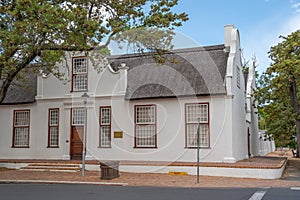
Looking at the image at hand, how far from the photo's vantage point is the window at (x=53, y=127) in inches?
829

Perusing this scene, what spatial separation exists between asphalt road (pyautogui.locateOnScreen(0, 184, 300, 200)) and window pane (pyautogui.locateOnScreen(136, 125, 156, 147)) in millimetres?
6704

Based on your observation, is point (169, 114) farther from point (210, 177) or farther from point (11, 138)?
point (11, 138)

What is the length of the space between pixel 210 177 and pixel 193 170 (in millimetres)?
992

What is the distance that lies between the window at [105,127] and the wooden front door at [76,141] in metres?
1.25

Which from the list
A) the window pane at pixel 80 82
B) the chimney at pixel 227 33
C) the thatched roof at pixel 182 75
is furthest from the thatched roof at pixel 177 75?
the window pane at pixel 80 82

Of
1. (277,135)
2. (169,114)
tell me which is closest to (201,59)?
(169,114)

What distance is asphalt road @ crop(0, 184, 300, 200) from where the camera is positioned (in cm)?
1022

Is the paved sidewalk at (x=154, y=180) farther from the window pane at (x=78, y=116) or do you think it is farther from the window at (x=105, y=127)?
the window pane at (x=78, y=116)

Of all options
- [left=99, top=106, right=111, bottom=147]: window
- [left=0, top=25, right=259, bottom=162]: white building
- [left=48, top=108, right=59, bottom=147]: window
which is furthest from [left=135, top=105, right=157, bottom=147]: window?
[left=48, top=108, right=59, bottom=147]: window

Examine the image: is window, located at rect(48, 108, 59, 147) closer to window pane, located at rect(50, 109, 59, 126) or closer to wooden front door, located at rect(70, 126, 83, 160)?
window pane, located at rect(50, 109, 59, 126)

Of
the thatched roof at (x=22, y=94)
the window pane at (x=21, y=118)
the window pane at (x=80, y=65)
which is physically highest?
the window pane at (x=80, y=65)

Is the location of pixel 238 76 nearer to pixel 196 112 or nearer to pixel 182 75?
pixel 182 75

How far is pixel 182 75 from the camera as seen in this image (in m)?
19.6

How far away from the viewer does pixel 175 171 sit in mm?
16484
